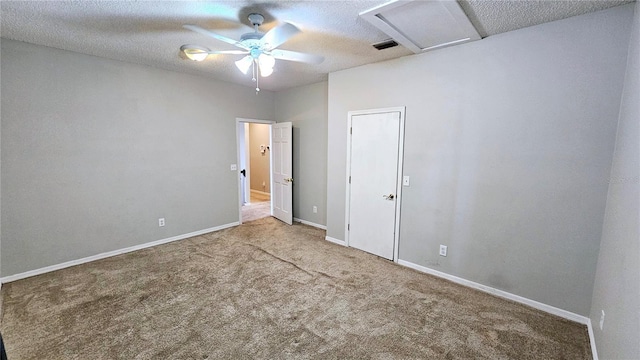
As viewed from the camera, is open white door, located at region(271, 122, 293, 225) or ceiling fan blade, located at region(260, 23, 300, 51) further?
open white door, located at region(271, 122, 293, 225)

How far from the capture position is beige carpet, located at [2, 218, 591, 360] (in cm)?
192

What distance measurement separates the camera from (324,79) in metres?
4.37

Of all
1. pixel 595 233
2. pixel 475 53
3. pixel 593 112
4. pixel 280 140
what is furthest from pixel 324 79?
pixel 595 233

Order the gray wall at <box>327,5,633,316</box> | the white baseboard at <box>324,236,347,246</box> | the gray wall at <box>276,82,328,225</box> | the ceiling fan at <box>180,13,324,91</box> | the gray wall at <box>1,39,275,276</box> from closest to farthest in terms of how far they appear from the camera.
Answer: the ceiling fan at <box>180,13,324,91</box> < the gray wall at <box>327,5,633,316</box> < the gray wall at <box>1,39,275,276</box> < the white baseboard at <box>324,236,347,246</box> < the gray wall at <box>276,82,328,225</box>

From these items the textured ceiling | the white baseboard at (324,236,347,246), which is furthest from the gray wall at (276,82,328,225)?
the textured ceiling

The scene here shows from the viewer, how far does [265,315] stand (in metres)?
2.30

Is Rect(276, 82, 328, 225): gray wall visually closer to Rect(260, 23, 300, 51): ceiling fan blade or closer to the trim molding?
the trim molding

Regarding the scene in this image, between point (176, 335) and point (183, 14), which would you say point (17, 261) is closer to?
point (176, 335)

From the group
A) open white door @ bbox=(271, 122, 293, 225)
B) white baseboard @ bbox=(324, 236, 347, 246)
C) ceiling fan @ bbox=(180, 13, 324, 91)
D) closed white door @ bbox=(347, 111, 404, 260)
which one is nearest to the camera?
ceiling fan @ bbox=(180, 13, 324, 91)

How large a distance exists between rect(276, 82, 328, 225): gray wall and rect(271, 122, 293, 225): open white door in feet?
0.71

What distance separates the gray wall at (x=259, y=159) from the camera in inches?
291

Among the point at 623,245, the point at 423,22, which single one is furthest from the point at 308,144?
the point at 623,245

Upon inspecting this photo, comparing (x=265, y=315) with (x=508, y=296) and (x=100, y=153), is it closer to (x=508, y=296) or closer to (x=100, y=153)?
(x=508, y=296)

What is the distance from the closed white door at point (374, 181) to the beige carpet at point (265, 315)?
0.41 metres
